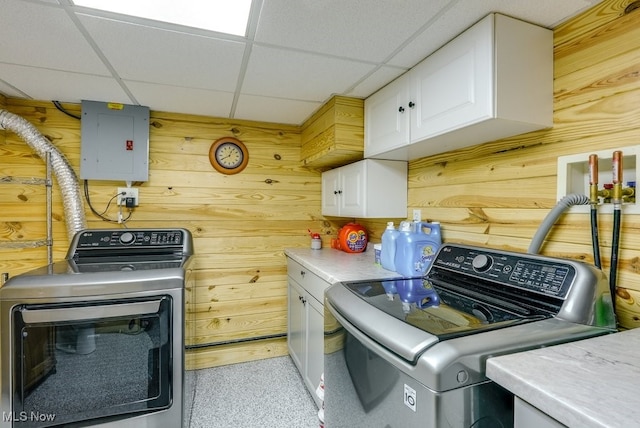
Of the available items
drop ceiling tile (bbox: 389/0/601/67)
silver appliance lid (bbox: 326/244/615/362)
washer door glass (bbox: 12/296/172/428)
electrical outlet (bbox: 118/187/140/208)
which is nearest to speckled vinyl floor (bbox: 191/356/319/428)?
washer door glass (bbox: 12/296/172/428)

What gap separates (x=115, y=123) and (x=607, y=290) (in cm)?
283

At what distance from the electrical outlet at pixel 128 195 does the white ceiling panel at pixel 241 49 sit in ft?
2.08

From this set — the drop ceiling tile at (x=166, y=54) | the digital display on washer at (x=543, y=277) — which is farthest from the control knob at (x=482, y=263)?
the drop ceiling tile at (x=166, y=54)

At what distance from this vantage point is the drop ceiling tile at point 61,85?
1736 mm

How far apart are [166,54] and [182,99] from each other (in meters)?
0.65

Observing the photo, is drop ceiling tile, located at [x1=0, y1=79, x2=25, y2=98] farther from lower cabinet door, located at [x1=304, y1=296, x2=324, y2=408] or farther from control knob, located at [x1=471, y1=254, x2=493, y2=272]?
control knob, located at [x1=471, y1=254, x2=493, y2=272]

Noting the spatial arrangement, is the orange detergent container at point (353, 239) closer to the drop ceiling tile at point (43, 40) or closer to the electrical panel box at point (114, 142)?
the electrical panel box at point (114, 142)

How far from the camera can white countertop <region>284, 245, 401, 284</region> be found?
5.42 feet

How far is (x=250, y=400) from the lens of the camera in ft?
6.82

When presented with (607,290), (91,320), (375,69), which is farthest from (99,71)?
(607,290)

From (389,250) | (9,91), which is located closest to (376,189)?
(389,250)

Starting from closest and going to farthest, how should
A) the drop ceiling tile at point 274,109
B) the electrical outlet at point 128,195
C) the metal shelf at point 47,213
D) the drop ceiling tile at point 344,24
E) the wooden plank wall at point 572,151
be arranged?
the wooden plank wall at point 572,151
the drop ceiling tile at point 344,24
the metal shelf at point 47,213
the drop ceiling tile at point 274,109
the electrical outlet at point 128,195

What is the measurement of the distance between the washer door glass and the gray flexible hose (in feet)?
5.12

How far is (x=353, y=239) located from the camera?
2.47 metres
